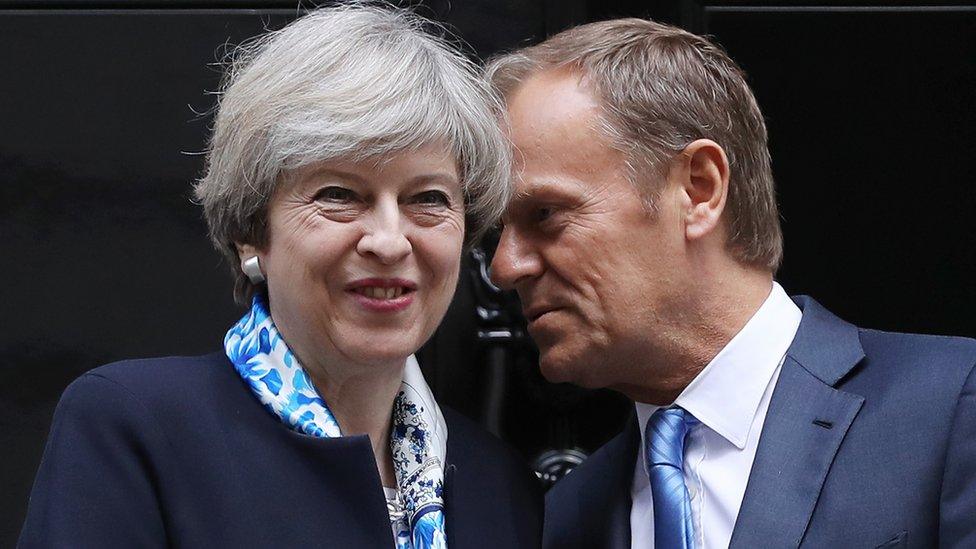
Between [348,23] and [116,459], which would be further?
[348,23]

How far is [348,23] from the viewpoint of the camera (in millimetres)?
2443

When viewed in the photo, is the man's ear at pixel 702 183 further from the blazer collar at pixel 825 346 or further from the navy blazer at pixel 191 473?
the navy blazer at pixel 191 473

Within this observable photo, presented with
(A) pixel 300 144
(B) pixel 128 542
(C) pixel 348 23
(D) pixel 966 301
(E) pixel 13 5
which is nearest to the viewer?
(B) pixel 128 542

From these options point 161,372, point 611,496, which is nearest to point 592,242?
point 611,496

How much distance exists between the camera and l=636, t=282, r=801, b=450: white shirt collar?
8.82ft

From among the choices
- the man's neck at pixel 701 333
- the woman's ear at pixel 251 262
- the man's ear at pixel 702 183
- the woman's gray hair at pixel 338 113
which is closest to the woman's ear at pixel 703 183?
the man's ear at pixel 702 183

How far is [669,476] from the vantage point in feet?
8.72

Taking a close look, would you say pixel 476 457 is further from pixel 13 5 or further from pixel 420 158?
pixel 13 5

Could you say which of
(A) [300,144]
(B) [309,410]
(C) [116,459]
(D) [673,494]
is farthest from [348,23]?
(D) [673,494]

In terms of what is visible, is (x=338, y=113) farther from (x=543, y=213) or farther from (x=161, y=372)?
(x=543, y=213)

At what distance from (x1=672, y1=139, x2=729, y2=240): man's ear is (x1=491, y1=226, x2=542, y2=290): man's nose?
0.28m

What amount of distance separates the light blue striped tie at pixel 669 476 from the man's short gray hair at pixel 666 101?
1.10ft

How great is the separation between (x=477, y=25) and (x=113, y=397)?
1308 mm

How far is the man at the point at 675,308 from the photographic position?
2594 mm
